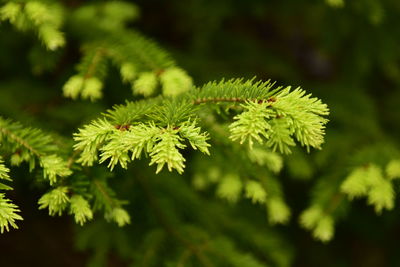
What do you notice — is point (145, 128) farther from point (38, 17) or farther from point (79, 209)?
point (38, 17)

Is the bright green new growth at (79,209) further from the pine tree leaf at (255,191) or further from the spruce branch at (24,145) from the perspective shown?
the pine tree leaf at (255,191)

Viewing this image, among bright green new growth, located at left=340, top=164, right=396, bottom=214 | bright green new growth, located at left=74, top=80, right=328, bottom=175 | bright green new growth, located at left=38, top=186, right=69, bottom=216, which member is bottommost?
bright green new growth, located at left=38, top=186, right=69, bottom=216

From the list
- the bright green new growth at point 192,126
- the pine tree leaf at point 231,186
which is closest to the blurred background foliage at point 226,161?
the pine tree leaf at point 231,186

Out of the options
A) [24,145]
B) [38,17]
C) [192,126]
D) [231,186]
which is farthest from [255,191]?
[38,17]

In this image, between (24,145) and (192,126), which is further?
(24,145)

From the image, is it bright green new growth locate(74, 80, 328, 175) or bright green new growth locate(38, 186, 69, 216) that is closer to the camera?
bright green new growth locate(74, 80, 328, 175)

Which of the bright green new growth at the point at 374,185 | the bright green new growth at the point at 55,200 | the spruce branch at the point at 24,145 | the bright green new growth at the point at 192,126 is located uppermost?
the bright green new growth at the point at 374,185

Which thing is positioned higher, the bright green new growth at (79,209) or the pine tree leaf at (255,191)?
the pine tree leaf at (255,191)

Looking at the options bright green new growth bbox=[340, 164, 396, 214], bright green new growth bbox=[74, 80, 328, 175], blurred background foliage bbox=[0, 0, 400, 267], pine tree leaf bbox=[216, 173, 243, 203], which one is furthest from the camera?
blurred background foliage bbox=[0, 0, 400, 267]

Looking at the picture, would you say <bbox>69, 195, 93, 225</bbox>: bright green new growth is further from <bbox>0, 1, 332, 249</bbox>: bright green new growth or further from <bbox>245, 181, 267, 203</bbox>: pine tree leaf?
<bbox>245, 181, 267, 203</bbox>: pine tree leaf

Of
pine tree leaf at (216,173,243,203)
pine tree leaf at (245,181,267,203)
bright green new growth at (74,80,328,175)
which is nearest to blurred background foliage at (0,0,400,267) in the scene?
pine tree leaf at (216,173,243,203)
